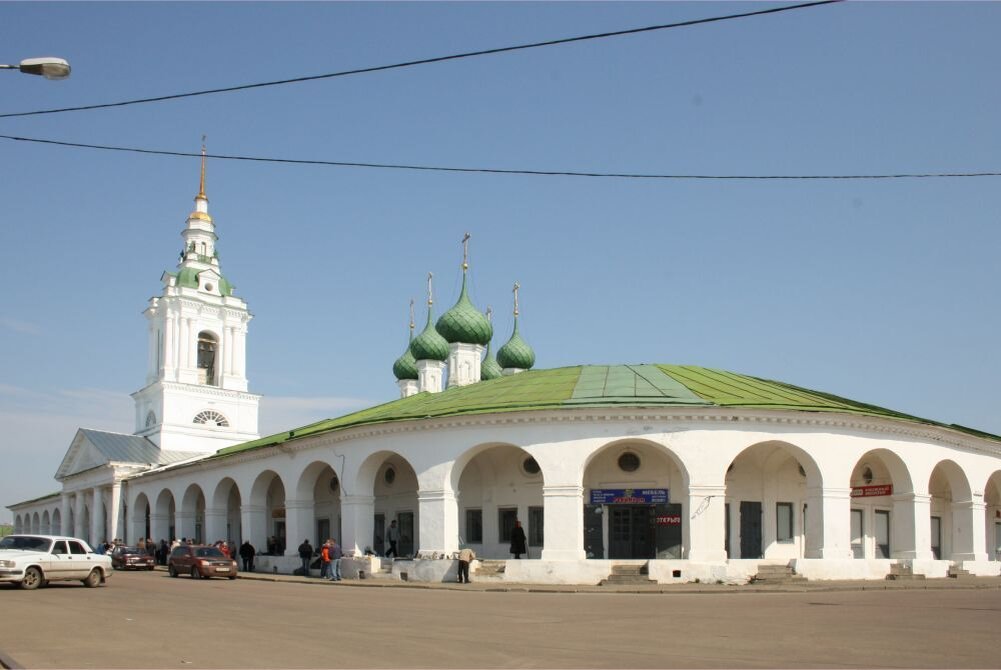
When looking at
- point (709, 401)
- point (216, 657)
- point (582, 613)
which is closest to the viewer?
point (216, 657)

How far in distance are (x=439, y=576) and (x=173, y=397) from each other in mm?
37579

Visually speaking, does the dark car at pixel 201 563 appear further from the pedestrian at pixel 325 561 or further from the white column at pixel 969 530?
the white column at pixel 969 530

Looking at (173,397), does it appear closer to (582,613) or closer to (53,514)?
(53,514)

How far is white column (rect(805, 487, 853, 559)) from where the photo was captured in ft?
88.7

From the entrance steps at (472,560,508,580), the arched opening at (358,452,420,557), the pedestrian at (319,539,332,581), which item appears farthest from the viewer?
the arched opening at (358,452,420,557)

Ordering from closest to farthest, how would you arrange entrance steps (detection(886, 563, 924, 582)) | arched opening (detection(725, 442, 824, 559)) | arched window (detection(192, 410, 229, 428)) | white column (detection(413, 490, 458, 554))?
entrance steps (detection(886, 563, 924, 582)) < white column (detection(413, 490, 458, 554)) < arched opening (detection(725, 442, 824, 559)) < arched window (detection(192, 410, 229, 428))

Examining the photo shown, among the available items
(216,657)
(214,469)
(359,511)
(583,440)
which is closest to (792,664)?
(216,657)

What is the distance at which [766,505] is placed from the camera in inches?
1155

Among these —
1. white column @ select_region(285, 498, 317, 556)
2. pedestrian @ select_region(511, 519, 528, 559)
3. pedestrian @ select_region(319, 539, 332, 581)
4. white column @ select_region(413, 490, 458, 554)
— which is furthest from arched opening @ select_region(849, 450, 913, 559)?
white column @ select_region(285, 498, 317, 556)

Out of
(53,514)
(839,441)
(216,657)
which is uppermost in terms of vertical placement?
(839,441)

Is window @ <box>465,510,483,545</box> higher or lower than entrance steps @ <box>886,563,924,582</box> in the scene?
higher

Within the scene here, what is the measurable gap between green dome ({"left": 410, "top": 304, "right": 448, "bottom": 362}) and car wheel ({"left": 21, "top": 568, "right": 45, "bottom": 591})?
3220 cm

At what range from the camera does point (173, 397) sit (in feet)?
199

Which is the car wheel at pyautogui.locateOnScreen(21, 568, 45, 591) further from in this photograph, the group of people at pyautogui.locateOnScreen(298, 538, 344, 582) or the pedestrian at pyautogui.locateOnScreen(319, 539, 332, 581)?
the pedestrian at pyautogui.locateOnScreen(319, 539, 332, 581)
